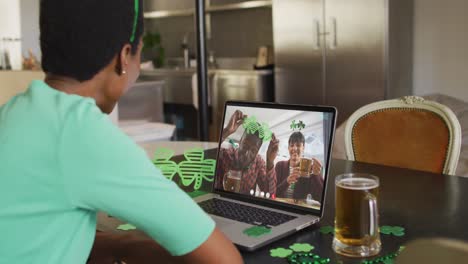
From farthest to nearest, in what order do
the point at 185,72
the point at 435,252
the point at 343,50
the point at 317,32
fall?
the point at 185,72, the point at 317,32, the point at 343,50, the point at 435,252

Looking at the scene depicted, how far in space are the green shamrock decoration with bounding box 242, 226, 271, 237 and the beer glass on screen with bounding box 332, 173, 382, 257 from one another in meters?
0.14

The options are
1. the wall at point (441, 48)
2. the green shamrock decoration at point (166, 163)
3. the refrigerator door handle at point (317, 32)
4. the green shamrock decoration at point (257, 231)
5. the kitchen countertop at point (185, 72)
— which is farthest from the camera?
the kitchen countertop at point (185, 72)

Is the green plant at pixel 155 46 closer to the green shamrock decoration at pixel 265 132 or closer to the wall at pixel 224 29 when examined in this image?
the wall at pixel 224 29

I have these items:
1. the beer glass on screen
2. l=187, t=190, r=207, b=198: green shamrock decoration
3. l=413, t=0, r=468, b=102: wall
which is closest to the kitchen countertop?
l=413, t=0, r=468, b=102: wall

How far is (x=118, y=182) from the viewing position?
81 cm

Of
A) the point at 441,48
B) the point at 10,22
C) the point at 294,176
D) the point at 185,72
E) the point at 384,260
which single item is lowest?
the point at 384,260

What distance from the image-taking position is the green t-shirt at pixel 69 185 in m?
0.81

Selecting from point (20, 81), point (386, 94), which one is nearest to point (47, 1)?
point (20, 81)

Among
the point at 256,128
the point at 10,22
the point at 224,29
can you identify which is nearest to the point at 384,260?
the point at 256,128

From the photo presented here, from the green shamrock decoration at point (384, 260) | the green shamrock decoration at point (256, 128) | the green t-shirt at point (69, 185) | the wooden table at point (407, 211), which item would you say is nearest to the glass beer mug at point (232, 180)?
the green shamrock decoration at point (256, 128)

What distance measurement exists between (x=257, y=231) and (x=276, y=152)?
0.24 m

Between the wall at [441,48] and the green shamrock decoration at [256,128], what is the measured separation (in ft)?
11.7

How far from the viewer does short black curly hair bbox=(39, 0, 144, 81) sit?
2.87ft

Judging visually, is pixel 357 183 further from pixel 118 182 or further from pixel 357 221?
pixel 118 182
